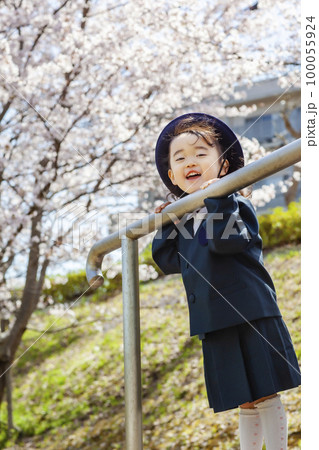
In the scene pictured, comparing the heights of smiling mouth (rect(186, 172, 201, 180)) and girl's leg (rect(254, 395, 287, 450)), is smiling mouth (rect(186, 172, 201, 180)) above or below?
above

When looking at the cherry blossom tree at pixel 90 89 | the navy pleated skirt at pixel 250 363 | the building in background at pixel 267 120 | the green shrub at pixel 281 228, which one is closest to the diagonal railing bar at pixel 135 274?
the navy pleated skirt at pixel 250 363

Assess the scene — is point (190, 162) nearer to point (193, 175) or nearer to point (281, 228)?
point (193, 175)

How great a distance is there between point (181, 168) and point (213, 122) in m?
0.16

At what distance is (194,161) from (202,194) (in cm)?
28

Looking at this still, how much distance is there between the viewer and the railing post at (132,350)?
3.93 feet

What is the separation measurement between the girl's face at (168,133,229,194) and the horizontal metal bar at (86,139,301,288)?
0.67 feet

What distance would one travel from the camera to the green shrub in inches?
270

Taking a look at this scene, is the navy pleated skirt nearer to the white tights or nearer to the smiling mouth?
the white tights

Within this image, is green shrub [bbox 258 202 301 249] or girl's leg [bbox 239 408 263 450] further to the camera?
green shrub [bbox 258 202 301 249]

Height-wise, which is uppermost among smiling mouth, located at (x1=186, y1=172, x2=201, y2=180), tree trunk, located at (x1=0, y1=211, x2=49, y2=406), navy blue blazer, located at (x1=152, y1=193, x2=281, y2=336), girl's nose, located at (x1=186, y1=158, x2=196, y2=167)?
tree trunk, located at (x1=0, y1=211, x2=49, y2=406)

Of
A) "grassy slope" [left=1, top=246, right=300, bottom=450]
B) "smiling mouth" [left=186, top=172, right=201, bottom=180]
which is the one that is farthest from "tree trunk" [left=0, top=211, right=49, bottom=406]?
"smiling mouth" [left=186, top=172, right=201, bottom=180]

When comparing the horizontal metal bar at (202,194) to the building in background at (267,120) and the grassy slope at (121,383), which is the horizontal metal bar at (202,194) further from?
the building in background at (267,120)
